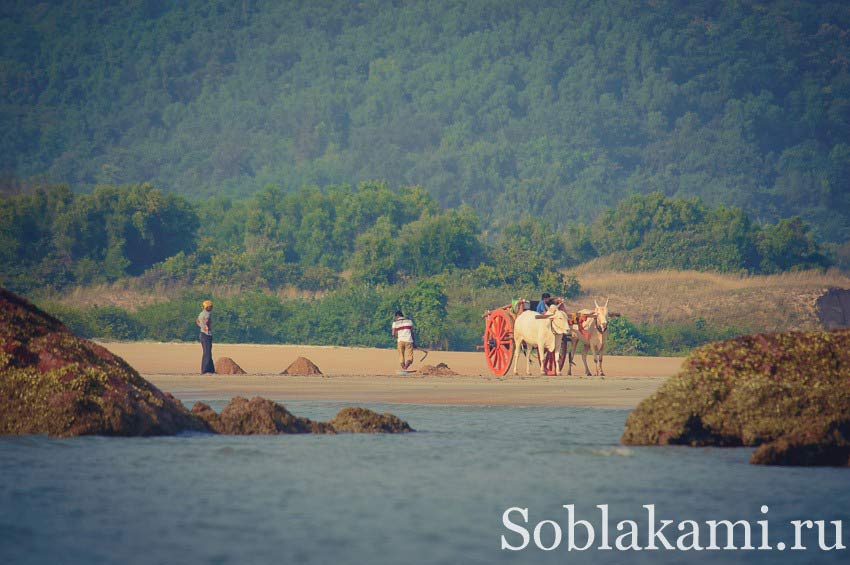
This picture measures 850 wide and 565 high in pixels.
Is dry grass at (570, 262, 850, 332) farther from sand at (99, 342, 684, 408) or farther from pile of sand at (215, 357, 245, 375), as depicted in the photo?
pile of sand at (215, 357, 245, 375)

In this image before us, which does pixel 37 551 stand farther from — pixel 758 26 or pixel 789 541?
pixel 758 26

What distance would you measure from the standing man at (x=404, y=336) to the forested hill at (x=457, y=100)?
73814mm

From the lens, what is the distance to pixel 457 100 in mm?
132000

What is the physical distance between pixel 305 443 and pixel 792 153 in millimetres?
110252

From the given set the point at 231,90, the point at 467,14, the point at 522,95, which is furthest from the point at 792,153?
the point at 231,90

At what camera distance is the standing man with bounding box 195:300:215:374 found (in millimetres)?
26255

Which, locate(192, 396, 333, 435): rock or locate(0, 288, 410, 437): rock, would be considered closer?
locate(0, 288, 410, 437): rock

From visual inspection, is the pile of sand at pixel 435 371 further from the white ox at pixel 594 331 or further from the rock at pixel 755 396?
the rock at pixel 755 396

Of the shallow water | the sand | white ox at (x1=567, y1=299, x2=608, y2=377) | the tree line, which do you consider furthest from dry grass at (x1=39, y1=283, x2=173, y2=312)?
the shallow water

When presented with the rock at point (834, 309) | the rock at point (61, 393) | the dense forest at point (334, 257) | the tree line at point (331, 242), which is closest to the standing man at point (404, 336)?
the dense forest at point (334, 257)

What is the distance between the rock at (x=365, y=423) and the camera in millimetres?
16531

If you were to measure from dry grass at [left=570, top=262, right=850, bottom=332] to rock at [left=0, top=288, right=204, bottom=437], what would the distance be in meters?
34.9

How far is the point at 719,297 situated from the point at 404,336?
81.3 feet

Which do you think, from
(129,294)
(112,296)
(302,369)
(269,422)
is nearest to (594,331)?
(302,369)
